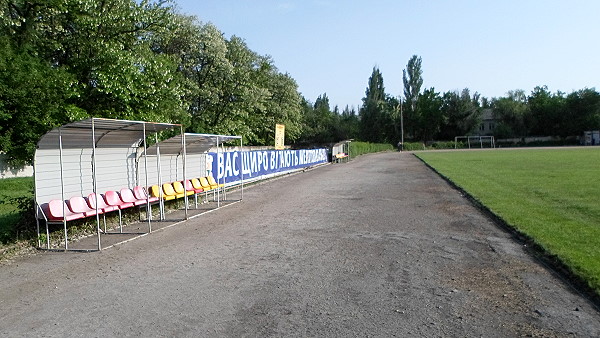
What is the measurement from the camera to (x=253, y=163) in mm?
24234

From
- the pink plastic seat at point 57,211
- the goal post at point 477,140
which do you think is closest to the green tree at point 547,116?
the goal post at point 477,140

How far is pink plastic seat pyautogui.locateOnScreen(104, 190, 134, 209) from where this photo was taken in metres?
11.2

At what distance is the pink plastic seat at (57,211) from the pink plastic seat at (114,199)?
4.54 ft

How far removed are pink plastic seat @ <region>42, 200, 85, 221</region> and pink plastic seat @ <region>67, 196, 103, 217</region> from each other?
0.18 meters

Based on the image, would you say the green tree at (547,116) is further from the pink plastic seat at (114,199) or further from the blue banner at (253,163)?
the pink plastic seat at (114,199)

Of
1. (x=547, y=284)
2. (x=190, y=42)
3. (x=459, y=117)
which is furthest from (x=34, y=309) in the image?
(x=459, y=117)

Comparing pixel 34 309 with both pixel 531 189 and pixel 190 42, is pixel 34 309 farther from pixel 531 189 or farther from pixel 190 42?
pixel 190 42

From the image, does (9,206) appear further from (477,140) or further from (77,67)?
(477,140)

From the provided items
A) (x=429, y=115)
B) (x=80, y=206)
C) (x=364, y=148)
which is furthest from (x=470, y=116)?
(x=80, y=206)

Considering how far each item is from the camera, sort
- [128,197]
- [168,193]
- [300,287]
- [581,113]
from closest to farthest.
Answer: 1. [300,287]
2. [128,197]
3. [168,193]
4. [581,113]

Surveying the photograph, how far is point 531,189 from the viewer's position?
18.0 metres

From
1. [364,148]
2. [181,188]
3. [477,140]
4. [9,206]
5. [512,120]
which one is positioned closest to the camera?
[181,188]

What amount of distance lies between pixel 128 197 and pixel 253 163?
40.7 ft

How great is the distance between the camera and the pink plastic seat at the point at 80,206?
395 inches
